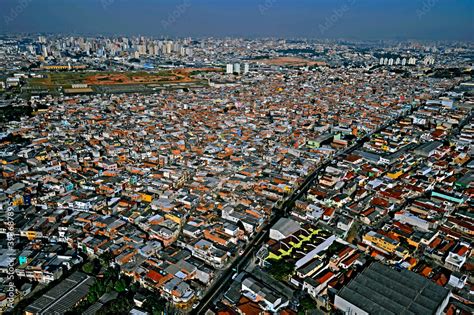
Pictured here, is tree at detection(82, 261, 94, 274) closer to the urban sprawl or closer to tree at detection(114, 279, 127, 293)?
the urban sprawl

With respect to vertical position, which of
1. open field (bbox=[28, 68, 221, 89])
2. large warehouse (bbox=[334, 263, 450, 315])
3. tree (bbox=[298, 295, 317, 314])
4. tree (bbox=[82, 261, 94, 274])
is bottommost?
open field (bbox=[28, 68, 221, 89])

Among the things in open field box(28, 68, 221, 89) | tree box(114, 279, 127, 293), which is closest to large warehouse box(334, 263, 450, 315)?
tree box(114, 279, 127, 293)

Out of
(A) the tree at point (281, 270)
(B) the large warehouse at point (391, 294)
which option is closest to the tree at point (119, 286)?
(A) the tree at point (281, 270)

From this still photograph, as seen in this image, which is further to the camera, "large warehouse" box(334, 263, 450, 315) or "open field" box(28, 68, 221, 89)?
"open field" box(28, 68, 221, 89)

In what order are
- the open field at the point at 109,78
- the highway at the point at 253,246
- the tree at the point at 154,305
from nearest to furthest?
the tree at the point at 154,305, the highway at the point at 253,246, the open field at the point at 109,78

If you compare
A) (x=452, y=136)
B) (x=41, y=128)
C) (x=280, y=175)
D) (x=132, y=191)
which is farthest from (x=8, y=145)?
(x=452, y=136)

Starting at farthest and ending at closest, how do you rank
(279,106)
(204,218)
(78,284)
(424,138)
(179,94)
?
(179,94) → (279,106) → (424,138) → (204,218) → (78,284)

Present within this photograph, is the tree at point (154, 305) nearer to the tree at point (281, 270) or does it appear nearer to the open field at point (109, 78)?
the tree at point (281, 270)

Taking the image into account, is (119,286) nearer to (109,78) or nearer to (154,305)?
(154,305)

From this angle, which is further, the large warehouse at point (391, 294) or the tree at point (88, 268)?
the tree at point (88, 268)

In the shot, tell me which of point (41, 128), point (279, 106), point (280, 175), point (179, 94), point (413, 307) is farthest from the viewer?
point (179, 94)

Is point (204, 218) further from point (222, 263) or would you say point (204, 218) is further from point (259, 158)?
point (259, 158)
